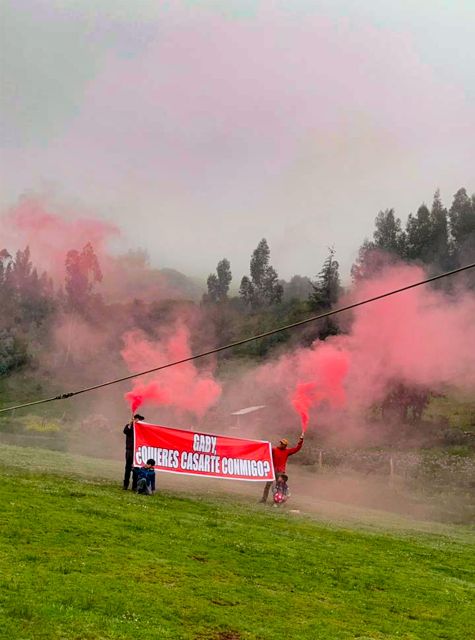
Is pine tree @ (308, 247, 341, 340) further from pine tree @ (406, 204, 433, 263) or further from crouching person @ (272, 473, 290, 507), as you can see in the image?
crouching person @ (272, 473, 290, 507)

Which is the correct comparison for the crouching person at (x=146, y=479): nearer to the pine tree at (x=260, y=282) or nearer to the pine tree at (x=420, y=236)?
the pine tree at (x=420, y=236)

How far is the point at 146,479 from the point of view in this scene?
21750mm

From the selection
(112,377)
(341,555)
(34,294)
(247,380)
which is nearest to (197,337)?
(112,377)

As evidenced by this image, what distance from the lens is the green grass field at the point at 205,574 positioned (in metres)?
9.21

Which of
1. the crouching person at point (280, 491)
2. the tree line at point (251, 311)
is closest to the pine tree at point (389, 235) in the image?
the tree line at point (251, 311)

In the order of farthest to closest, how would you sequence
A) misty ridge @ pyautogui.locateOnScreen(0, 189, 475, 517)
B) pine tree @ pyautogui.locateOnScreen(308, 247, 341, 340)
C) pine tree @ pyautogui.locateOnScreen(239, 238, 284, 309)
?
pine tree @ pyautogui.locateOnScreen(239, 238, 284, 309)
pine tree @ pyautogui.locateOnScreen(308, 247, 341, 340)
misty ridge @ pyautogui.locateOnScreen(0, 189, 475, 517)

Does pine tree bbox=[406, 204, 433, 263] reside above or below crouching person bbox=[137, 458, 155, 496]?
above

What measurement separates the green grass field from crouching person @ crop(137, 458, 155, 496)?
2.63 ft

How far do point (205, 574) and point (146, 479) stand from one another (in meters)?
9.85

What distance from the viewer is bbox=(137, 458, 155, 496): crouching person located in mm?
21500

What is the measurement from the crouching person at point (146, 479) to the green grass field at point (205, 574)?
80 centimetres

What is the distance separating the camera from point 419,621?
11.4m

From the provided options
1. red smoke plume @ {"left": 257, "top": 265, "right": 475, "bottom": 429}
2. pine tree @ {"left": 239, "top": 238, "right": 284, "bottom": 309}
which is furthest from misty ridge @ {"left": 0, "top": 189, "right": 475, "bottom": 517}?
pine tree @ {"left": 239, "top": 238, "right": 284, "bottom": 309}

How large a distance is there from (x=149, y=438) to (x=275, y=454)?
19.2 feet
